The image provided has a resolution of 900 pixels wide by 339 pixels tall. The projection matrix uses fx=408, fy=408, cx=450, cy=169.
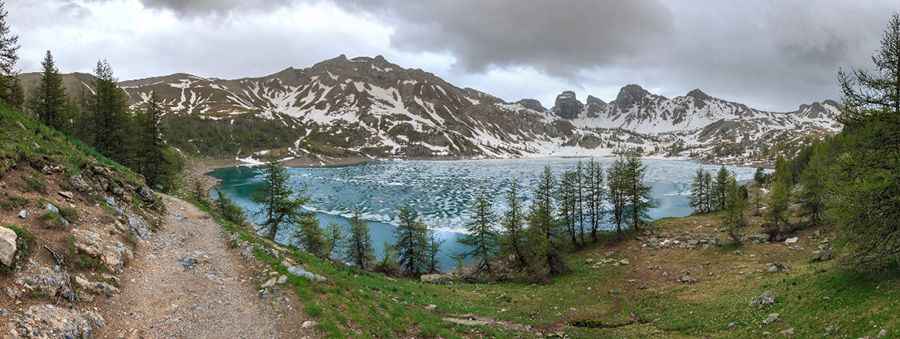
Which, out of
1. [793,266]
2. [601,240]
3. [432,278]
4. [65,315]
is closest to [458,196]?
[601,240]

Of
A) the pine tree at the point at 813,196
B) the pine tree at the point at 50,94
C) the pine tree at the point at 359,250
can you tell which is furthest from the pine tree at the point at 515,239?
the pine tree at the point at 50,94

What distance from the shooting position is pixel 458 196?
331ft

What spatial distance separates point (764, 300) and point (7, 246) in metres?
32.5

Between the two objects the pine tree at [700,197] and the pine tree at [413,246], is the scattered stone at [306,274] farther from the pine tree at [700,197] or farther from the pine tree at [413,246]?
the pine tree at [700,197]

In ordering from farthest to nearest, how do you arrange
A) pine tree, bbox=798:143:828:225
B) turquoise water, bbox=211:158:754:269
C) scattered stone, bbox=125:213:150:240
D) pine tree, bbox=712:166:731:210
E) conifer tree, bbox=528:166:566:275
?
pine tree, bbox=712:166:731:210 → turquoise water, bbox=211:158:754:269 → pine tree, bbox=798:143:828:225 → conifer tree, bbox=528:166:566:275 → scattered stone, bbox=125:213:150:240

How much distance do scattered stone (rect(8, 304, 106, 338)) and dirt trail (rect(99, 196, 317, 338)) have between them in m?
0.56

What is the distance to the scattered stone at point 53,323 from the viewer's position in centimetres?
1041

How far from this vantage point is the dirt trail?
13641 mm

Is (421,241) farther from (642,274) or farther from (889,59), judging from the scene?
(889,59)

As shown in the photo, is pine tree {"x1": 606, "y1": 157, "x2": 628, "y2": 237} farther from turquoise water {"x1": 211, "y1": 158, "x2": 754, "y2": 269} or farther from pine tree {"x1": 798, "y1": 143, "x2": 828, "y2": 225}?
turquoise water {"x1": 211, "y1": 158, "x2": 754, "y2": 269}

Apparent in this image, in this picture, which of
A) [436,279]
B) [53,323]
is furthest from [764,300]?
[53,323]

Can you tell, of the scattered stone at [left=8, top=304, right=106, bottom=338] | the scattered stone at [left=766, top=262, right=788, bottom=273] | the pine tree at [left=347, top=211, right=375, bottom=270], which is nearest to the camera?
the scattered stone at [left=8, top=304, right=106, bottom=338]

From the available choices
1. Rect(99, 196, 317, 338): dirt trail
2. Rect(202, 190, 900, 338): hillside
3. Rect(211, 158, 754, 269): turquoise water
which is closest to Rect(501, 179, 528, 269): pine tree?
Rect(202, 190, 900, 338): hillside

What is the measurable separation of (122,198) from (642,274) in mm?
41111
